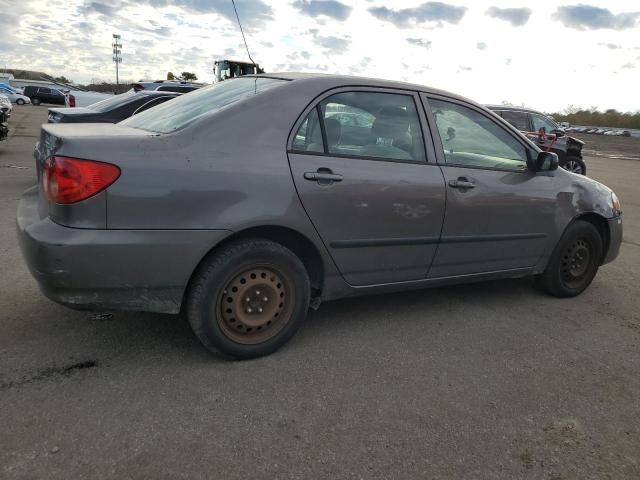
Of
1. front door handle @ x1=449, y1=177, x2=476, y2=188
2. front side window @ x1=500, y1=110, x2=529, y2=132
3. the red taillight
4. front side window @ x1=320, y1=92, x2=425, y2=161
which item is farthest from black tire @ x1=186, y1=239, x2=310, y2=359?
front side window @ x1=500, y1=110, x2=529, y2=132

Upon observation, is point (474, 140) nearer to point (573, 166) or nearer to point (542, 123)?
point (542, 123)

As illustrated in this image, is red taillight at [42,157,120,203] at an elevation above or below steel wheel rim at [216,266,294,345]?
above

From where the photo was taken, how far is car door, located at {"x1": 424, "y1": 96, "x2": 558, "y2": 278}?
361cm

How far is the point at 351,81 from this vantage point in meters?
3.36

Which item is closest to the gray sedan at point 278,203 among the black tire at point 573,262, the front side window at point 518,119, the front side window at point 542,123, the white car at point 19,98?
the black tire at point 573,262

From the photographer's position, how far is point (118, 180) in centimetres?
255

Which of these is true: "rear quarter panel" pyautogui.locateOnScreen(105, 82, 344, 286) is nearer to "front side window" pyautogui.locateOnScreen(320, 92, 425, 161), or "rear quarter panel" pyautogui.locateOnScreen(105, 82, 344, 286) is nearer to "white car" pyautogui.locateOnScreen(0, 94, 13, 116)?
"front side window" pyautogui.locateOnScreen(320, 92, 425, 161)

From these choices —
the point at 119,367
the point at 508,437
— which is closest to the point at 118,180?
the point at 119,367

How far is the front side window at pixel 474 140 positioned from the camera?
3.65 metres

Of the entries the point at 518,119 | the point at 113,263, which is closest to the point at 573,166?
the point at 518,119

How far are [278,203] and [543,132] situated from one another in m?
11.2

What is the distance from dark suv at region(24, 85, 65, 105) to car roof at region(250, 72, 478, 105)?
53.1m

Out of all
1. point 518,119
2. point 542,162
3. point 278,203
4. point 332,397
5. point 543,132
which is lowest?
point 332,397

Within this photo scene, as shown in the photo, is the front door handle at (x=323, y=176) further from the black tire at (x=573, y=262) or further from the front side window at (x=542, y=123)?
the front side window at (x=542, y=123)
